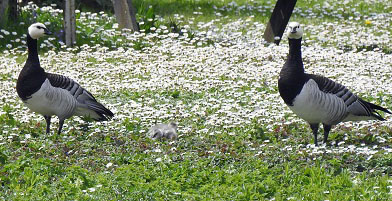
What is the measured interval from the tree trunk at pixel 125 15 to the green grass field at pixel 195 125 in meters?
0.37

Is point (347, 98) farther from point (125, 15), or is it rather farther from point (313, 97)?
point (125, 15)

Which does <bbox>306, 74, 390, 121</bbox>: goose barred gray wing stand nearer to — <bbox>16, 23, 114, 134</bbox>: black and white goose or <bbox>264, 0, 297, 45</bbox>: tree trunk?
<bbox>16, 23, 114, 134</bbox>: black and white goose

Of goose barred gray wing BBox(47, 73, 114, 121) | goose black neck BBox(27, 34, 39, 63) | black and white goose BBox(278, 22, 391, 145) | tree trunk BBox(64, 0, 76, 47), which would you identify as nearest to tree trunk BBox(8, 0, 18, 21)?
tree trunk BBox(64, 0, 76, 47)

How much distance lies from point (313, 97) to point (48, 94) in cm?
329

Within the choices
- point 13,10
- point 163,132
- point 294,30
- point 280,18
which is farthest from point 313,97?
point 13,10

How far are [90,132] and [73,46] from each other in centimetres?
579

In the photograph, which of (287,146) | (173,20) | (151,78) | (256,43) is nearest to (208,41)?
(256,43)

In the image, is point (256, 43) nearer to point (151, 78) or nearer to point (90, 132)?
point (151, 78)

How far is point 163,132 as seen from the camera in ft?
29.4

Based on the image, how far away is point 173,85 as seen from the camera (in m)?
11.9

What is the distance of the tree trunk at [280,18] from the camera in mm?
15445

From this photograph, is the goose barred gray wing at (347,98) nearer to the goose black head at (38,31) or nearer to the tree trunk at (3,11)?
the goose black head at (38,31)

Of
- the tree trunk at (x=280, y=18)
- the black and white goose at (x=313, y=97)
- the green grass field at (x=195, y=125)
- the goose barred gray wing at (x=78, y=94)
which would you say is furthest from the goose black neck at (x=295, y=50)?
the tree trunk at (x=280, y=18)

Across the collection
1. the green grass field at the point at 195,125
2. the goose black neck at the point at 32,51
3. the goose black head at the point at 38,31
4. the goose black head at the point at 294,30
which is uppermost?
the goose black head at the point at 294,30
